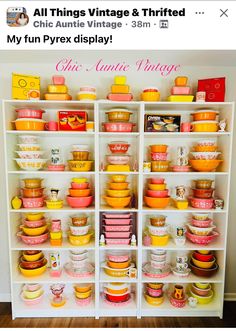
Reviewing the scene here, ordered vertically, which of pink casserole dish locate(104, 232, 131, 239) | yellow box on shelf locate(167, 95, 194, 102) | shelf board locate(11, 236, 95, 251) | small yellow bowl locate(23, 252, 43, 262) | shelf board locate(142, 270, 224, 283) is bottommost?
shelf board locate(142, 270, 224, 283)

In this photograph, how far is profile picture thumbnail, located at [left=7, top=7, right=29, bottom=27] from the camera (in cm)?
141

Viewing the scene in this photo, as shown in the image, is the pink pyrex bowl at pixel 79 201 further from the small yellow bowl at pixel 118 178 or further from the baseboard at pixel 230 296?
the baseboard at pixel 230 296

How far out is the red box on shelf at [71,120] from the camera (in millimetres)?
1921

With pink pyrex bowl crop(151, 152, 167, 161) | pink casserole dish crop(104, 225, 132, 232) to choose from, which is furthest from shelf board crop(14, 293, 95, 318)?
pink pyrex bowl crop(151, 152, 167, 161)

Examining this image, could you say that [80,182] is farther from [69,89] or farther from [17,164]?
[69,89]

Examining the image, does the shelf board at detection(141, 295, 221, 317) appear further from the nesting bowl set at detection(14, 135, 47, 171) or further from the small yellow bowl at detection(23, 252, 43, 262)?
the nesting bowl set at detection(14, 135, 47, 171)

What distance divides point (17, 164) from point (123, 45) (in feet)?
4.10

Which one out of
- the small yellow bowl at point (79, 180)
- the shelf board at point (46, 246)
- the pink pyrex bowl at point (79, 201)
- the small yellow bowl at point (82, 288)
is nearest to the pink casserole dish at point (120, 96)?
the small yellow bowl at point (79, 180)

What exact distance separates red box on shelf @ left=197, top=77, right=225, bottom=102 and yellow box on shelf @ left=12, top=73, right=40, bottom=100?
1319mm

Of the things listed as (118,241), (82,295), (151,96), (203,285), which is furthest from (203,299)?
(151,96)

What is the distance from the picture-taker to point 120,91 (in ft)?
6.35

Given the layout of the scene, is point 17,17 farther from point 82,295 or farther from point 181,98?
point 82,295

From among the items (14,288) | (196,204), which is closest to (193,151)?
(196,204)

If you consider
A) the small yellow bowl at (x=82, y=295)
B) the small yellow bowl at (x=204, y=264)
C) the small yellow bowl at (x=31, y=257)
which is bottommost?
the small yellow bowl at (x=82, y=295)
